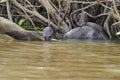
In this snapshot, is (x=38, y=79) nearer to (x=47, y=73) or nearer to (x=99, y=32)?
(x=47, y=73)

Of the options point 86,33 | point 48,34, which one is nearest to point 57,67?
point 48,34

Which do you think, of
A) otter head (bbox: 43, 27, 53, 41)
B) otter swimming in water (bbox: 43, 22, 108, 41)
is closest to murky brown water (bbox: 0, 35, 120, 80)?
otter head (bbox: 43, 27, 53, 41)

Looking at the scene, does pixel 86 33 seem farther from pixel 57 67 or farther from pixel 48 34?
pixel 57 67

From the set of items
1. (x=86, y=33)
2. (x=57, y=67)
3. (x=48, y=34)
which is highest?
(x=57, y=67)

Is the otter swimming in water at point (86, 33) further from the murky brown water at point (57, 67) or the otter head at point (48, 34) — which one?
the murky brown water at point (57, 67)

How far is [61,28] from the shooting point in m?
7.10

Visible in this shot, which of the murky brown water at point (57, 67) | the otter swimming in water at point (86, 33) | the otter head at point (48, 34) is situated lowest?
the otter swimming in water at point (86, 33)

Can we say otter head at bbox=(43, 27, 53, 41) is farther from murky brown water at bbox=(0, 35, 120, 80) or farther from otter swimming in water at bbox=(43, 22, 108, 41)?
murky brown water at bbox=(0, 35, 120, 80)

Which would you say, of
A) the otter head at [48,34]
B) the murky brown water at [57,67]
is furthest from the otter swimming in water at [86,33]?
the murky brown water at [57,67]

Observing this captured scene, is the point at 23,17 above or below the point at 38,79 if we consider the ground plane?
below

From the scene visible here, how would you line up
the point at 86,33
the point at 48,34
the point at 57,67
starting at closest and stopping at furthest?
the point at 57,67, the point at 48,34, the point at 86,33

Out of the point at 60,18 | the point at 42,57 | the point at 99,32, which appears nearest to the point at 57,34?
the point at 60,18

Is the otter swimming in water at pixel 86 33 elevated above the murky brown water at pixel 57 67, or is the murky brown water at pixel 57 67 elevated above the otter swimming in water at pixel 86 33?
the murky brown water at pixel 57 67

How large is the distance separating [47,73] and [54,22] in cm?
468
